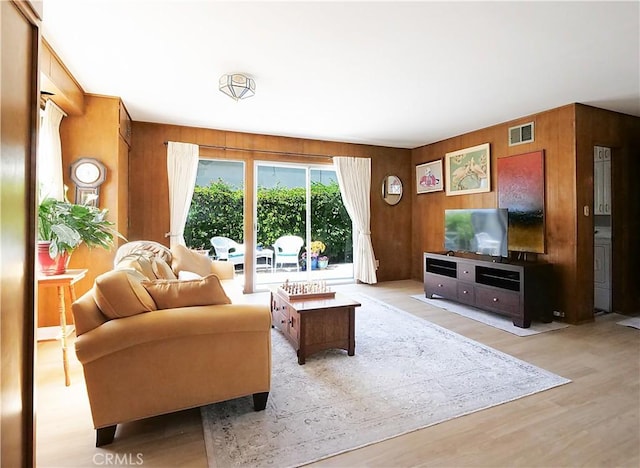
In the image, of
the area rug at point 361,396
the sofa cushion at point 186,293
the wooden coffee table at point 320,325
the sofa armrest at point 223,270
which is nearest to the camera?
the area rug at point 361,396

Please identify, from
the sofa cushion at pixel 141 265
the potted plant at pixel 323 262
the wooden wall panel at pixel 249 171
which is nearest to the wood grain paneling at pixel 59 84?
the wooden wall panel at pixel 249 171

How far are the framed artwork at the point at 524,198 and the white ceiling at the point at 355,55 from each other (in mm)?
617

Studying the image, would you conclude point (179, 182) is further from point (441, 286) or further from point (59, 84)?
point (441, 286)

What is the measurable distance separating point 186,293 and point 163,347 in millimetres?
299

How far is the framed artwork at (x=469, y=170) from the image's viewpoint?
466cm

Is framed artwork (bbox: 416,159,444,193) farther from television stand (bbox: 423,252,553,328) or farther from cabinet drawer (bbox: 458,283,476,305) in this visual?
cabinet drawer (bbox: 458,283,476,305)

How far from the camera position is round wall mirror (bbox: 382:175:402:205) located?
5.93 meters

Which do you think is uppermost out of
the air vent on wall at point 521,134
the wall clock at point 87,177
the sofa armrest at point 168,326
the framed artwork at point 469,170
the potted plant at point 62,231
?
the air vent on wall at point 521,134

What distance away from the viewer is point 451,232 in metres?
4.67

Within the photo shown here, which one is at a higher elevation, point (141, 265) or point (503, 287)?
point (141, 265)

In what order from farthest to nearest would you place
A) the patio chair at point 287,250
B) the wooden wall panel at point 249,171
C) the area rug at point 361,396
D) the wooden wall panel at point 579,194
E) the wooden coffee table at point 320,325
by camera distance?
the patio chair at point 287,250, the wooden wall panel at point 249,171, the wooden wall panel at point 579,194, the wooden coffee table at point 320,325, the area rug at point 361,396

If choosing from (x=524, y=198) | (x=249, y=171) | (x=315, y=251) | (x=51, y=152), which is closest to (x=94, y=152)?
(x=51, y=152)

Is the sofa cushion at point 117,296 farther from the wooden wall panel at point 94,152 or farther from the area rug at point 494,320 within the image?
the area rug at point 494,320

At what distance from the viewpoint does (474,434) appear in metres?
1.75
